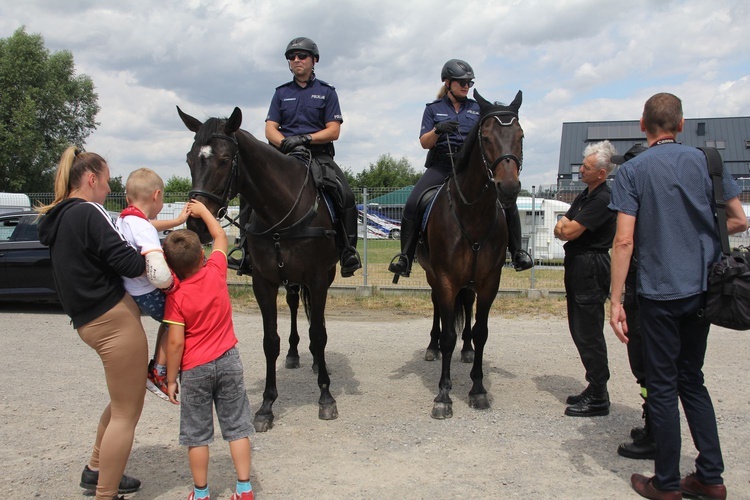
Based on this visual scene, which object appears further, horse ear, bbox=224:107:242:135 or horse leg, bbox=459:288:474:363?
horse leg, bbox=459:288:474:363

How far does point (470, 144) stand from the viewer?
506cm

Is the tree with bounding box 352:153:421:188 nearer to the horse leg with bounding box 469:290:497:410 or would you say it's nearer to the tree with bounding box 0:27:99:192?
the tree with bounding box 0:27:99:192

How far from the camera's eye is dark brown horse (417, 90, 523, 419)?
4.91 metres

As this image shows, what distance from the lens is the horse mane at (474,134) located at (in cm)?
470

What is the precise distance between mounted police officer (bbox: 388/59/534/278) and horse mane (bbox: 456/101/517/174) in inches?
6.8

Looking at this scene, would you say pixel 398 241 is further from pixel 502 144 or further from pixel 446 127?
pixel 502 144

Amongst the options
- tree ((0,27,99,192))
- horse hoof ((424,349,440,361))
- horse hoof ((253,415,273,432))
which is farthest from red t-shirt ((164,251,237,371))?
tree ((0,27,99,192))

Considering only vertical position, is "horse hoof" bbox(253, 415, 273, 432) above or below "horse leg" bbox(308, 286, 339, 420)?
below

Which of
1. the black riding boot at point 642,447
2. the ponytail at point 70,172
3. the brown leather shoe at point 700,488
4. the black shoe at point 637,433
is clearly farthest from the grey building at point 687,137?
the ponytail at point 70,172

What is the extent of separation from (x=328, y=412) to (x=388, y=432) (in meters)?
0.64

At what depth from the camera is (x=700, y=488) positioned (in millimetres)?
3383

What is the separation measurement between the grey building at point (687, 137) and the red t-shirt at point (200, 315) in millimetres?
39003

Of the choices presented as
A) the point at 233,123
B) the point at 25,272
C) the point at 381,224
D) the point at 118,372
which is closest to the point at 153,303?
the point at 118,372

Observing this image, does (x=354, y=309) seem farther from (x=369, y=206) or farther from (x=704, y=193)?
(x=704, y=193)
